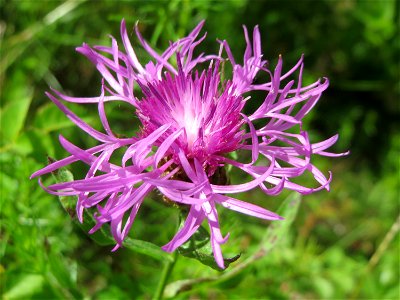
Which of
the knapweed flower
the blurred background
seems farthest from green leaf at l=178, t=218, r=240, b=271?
the blurred background

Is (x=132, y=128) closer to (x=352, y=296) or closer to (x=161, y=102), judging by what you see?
(x=352, y=296)

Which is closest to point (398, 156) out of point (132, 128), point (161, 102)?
point (132, 128)

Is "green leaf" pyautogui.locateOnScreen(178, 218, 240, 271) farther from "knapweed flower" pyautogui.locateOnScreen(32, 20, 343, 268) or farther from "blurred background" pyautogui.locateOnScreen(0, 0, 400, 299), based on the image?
"blurred background" pyautogui.locateOnScreen(0, 0, 400, 299)

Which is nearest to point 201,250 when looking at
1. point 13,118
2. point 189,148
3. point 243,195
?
point 189,148

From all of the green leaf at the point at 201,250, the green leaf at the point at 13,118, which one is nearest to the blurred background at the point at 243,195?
the green leaf at the point at 13,118

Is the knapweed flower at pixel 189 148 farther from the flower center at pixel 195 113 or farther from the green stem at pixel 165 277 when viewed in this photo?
the green stem at pixel 165 277
